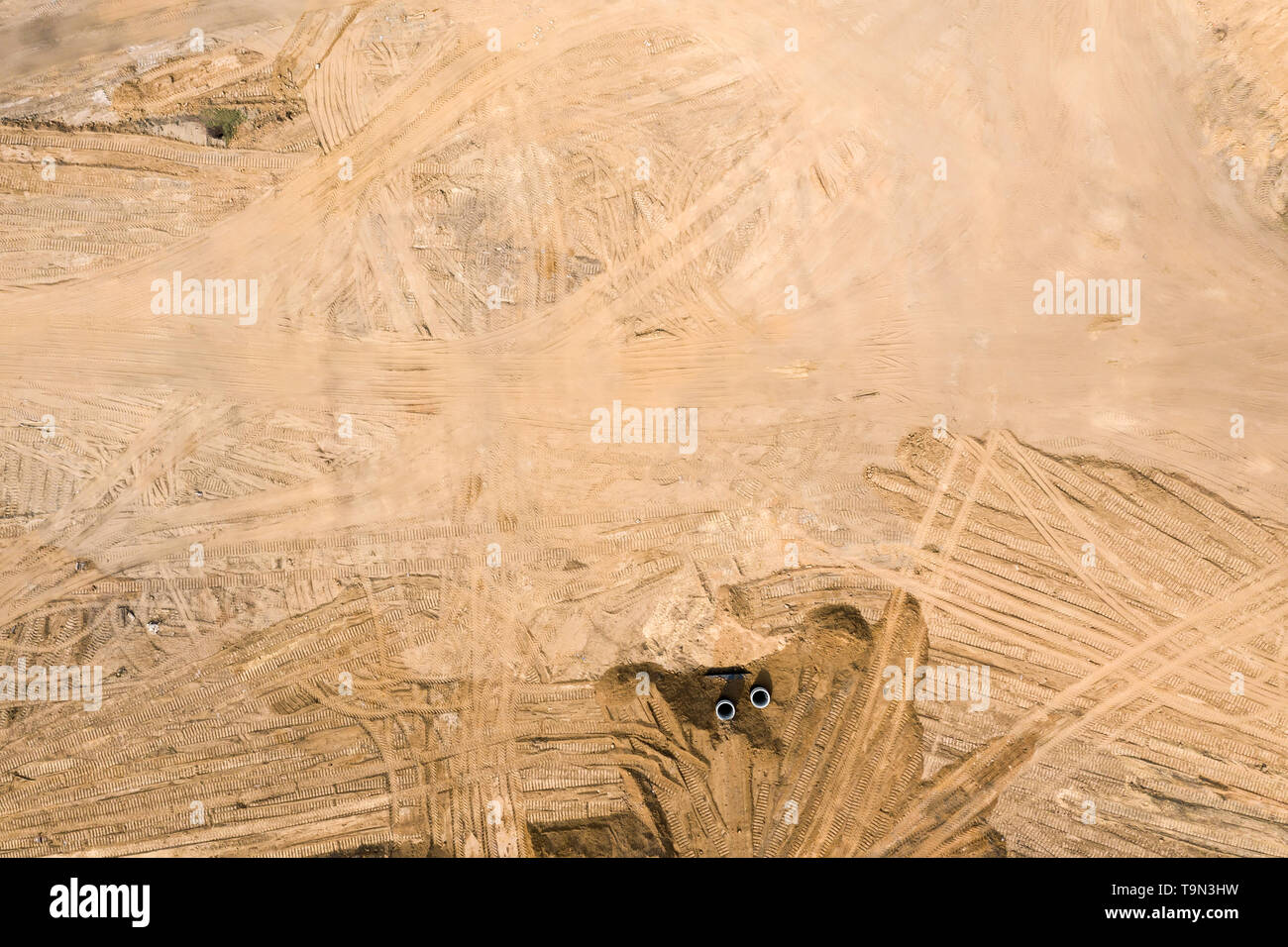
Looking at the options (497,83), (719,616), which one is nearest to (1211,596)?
(719,616)

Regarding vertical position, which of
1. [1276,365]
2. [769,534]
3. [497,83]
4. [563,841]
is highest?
[497,83]

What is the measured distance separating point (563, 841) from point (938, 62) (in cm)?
1137

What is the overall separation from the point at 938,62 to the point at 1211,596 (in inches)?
309

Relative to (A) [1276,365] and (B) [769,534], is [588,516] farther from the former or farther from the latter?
(A) [1276,365]

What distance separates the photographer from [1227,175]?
41.5ft

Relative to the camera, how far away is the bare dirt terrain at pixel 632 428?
12516mm

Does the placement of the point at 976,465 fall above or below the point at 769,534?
above

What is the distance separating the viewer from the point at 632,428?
1261cm

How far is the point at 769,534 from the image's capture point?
12.6 metres

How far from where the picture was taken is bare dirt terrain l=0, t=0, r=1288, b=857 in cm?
1252
